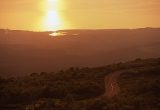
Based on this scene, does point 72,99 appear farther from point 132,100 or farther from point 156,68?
point 156,68

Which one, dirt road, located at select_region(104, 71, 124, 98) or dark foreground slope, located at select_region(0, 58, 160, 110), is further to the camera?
dirt road, located at select_region(104, 71, 124, 98)

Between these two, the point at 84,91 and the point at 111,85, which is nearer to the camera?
the point at 84,91

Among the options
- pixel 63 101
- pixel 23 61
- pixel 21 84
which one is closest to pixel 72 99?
pixel 63 101

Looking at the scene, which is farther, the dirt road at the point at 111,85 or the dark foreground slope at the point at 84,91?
the dirt road at the point at 111,85

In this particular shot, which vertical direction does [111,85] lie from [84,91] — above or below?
above
